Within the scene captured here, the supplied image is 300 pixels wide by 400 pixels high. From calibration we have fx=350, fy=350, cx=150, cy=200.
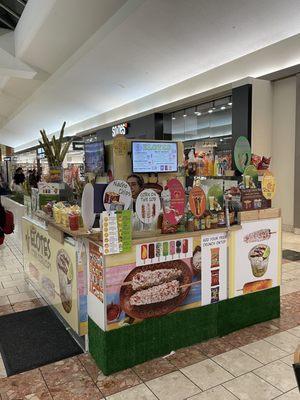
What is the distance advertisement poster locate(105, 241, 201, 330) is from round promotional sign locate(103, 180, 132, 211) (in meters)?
0.41

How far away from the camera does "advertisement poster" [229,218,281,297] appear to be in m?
2.93

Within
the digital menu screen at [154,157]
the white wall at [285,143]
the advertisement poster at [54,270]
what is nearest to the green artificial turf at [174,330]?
the advertisement poster at [54,270]

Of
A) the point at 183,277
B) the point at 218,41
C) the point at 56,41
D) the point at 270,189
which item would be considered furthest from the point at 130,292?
the point at 56,41

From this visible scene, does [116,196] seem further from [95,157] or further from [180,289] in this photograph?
[95,157]

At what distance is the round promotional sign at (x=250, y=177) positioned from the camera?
2.97 meters

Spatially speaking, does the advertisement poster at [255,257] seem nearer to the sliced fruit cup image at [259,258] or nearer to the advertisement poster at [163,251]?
the sliced fruit cup image at [259,258]

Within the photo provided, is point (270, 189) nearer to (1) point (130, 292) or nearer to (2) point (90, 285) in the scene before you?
(1) point (130, 292)

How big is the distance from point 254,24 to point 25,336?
6.01 metres

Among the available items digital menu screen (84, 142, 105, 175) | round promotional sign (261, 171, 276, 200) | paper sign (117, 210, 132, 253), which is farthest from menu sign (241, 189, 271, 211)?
digital menu screen (84, 142, 105, 175)

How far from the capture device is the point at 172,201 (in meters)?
2.64

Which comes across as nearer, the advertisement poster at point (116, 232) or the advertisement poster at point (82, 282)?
the advertisement poster at point (116, 232)

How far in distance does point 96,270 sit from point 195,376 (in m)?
0.97

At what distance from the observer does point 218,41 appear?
6930 mm

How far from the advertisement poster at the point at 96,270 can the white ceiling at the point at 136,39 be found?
4.95 metres
